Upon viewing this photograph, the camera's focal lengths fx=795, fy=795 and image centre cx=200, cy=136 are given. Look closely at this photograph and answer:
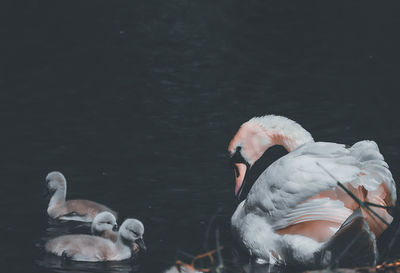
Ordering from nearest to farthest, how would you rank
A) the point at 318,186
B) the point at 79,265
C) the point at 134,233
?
the point at 318,186, the point at 79,265, the point at 134,233

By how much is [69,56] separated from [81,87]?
217 cm

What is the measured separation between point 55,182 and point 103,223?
96 centimetres

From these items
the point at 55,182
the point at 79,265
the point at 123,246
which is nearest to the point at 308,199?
the point at 123,246

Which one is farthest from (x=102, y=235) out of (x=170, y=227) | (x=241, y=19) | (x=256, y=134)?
(x=241, y=19)

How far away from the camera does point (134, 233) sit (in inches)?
295

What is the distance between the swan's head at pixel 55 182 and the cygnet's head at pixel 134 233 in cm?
127

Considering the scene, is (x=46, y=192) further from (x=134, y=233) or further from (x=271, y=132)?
(x=271, y=132)

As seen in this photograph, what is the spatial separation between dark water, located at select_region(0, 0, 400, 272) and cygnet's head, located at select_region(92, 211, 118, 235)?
1.18ft

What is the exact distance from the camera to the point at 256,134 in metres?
8.61

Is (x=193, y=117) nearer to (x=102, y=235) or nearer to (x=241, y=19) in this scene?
(x=102, y=235)

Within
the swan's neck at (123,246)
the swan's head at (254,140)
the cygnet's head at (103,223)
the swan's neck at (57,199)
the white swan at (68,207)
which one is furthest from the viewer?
the swan's head at (254,140)

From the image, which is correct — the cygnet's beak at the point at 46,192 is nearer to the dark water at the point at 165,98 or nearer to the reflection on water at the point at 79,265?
the dark water at the point at 165,98

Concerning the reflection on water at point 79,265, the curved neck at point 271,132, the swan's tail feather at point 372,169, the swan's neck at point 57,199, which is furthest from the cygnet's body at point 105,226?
the swan's tail feather at point 372,169

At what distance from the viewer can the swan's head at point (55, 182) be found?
8.48m
